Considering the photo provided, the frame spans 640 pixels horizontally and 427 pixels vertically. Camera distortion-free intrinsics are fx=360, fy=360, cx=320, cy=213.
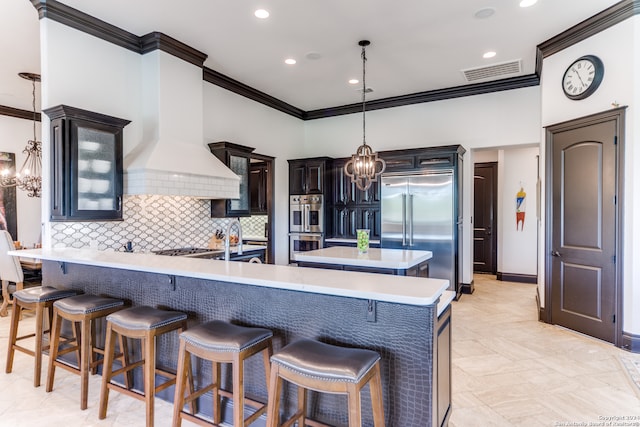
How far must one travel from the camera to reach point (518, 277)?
695cm

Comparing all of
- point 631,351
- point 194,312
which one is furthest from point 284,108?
point 631,351

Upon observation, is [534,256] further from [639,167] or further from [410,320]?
[410,320]

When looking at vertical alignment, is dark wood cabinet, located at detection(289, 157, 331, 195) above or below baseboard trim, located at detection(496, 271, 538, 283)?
above

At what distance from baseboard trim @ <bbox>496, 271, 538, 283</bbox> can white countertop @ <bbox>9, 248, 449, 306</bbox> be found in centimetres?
587

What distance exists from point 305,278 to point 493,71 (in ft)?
15.5

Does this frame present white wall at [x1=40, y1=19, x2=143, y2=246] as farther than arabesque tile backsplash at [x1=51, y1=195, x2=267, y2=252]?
No

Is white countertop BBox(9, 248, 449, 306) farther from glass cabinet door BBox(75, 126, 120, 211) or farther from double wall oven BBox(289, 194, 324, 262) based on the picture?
double wall oven BBox(289, 194, 324, 262)

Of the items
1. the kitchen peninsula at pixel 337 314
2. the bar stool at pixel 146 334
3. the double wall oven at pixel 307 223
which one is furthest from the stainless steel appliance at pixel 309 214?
the bar stool at pixel 146 334

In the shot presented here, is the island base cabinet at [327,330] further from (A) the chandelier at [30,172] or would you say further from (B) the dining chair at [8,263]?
(A) the chandelier at [30,172]

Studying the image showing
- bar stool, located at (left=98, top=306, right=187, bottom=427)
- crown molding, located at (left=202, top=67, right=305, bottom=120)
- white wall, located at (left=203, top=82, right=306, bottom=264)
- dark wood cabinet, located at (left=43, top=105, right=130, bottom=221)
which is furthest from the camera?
white wall, located at (left=203, top=82, right=306, bottom=264)

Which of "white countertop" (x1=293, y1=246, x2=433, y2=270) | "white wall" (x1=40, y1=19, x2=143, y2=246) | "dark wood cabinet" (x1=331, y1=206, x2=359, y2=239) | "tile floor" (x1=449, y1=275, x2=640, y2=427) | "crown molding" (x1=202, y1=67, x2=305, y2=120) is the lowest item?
"tile floor" (x1=449, y1=275, x2=640, y2=427)

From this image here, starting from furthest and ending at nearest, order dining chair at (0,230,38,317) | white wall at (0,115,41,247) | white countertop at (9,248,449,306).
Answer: white wall at (0,115,41,247) < dining chair at (0,230,38,317) < white countertop at (9,248,449,306)

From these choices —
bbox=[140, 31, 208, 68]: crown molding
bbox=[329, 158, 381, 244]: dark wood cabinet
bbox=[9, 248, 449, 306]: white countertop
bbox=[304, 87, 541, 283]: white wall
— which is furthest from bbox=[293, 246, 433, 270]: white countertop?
bbox=[140, 31, 208, 68]: crown molding

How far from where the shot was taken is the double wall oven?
6527 mm
